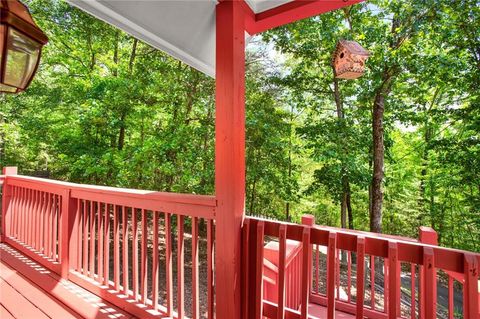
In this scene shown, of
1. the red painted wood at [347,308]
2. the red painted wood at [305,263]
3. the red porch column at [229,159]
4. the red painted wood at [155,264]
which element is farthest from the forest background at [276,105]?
the red painted wood at [305,263]

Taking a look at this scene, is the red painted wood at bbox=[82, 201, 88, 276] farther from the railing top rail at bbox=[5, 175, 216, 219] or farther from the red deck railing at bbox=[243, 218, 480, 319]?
the red deck railing at bbox=[243, 218, 480, 319]

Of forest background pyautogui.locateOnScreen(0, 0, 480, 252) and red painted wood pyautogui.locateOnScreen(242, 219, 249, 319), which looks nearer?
red painted wood pyautogui.locateOnScreen(242, 219, 249, 319)

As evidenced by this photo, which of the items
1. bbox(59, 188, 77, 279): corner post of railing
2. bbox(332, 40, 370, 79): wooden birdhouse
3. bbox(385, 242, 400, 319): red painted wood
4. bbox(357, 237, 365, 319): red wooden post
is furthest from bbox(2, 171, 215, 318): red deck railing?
bbox(332, 40, 370, 79): wooden birdhouse

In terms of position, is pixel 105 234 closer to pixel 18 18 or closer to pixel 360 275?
pixel 18 18

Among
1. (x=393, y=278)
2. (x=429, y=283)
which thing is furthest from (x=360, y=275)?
(x=429, y=283)

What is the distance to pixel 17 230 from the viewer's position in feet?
11.5

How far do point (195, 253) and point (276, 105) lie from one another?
18.2 feet

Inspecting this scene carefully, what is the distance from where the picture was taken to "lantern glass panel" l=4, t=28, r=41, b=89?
0.96 meters

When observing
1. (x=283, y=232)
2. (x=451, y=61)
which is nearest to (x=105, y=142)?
(x=283, y=232)

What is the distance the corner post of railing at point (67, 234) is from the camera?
8.54ft

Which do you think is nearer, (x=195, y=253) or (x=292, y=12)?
(x=292, y=12)

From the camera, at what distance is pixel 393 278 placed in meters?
1.31

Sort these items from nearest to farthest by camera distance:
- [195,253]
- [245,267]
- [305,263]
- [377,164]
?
[305,263], [245,267], [195,253], [377,164]

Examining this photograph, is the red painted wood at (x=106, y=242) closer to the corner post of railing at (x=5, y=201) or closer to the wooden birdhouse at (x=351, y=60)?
the wooden birdhouse at (x=351, y=60)
